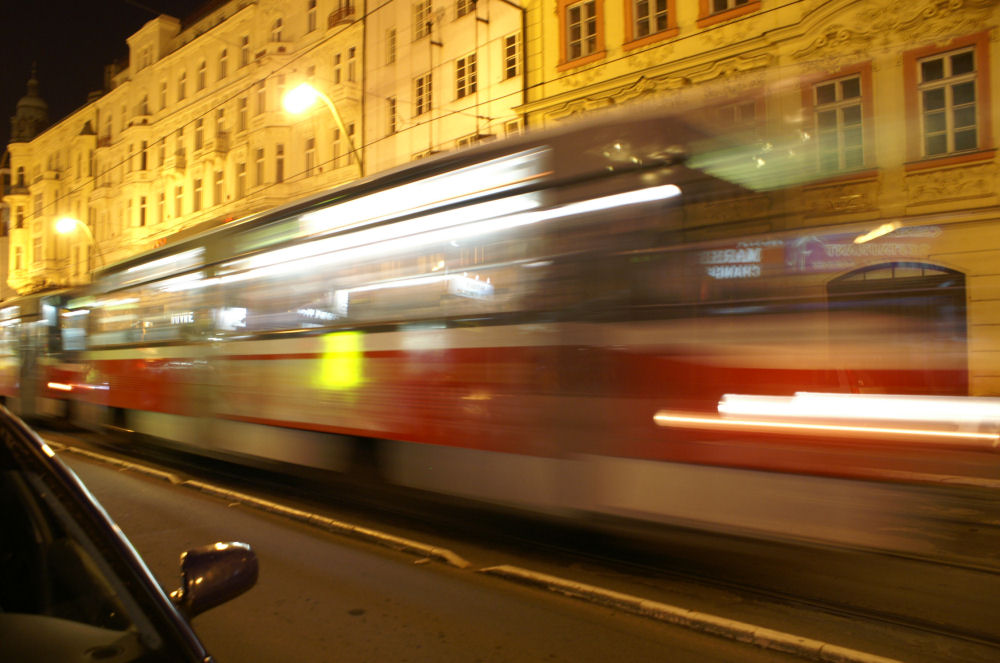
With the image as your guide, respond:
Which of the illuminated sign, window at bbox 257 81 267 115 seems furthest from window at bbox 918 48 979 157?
window at bbox 257 81 267 115

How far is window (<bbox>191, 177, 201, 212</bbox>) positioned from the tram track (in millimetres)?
30324

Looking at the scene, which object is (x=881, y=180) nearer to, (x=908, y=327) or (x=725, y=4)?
(x=908, y=327)

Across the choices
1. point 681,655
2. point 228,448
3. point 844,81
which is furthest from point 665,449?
point 228,448

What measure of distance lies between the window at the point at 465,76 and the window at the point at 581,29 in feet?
12.5

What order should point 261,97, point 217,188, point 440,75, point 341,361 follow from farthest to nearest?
point 217,188, point 261,97, point 440,75, point 341,361

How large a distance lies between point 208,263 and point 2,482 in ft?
30.7

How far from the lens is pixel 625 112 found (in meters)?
6.00

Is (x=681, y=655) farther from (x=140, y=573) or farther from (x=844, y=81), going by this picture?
(x=844, y=81)

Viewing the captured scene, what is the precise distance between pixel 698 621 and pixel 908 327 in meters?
2.17

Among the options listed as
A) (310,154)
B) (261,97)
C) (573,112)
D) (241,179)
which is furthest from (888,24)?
(241,179)

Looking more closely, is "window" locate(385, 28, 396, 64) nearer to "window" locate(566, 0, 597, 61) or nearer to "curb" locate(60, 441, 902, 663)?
"window" locate(566, 0, 597, 61)

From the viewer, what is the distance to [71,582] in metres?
2.03

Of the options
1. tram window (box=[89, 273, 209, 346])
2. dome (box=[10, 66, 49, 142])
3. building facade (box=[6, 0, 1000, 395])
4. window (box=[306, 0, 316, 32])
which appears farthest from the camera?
dome (box=[10, 66, 49, 142])

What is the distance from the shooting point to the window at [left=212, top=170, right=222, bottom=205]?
116ft
